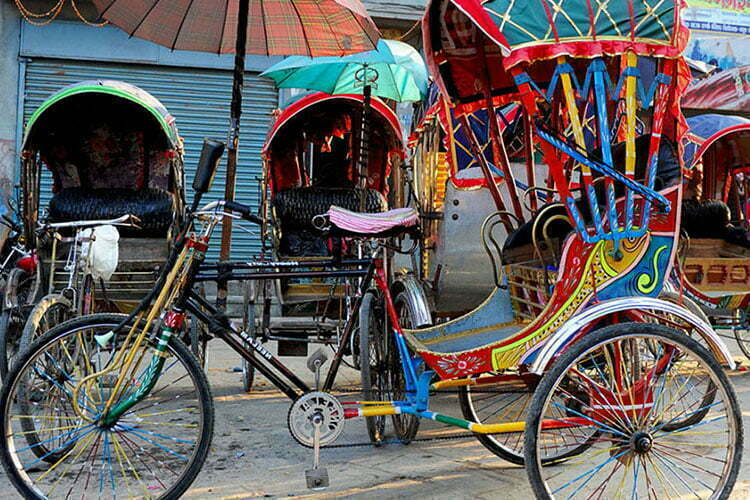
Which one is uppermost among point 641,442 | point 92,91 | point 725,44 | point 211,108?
point 725,44

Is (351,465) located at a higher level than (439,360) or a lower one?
lower

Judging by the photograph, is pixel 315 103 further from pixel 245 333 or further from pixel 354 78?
pixel 245 333

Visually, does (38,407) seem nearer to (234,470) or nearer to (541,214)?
(234,470)

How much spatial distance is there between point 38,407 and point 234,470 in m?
0.98

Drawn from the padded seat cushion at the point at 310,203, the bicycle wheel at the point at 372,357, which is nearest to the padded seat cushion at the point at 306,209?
the padded seat cushion at the point at 310,203

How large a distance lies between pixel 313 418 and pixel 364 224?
908 mm

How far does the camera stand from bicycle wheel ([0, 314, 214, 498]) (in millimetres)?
2885

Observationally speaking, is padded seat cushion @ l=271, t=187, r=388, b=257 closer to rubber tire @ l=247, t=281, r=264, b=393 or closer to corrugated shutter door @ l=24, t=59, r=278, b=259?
rubber tire @ l=247, t=281, r=264, b=393

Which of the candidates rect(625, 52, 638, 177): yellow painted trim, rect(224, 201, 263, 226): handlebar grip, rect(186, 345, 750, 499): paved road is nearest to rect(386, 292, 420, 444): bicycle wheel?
rect(186, 345, 750, 499): paved road

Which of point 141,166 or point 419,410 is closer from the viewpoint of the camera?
point 419,410

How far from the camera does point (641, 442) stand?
9.34 ft

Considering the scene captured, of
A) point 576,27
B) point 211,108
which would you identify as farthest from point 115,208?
point 211,108

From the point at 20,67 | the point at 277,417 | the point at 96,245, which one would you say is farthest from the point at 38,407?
the point at 20,67

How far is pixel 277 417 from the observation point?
483 centimetres
